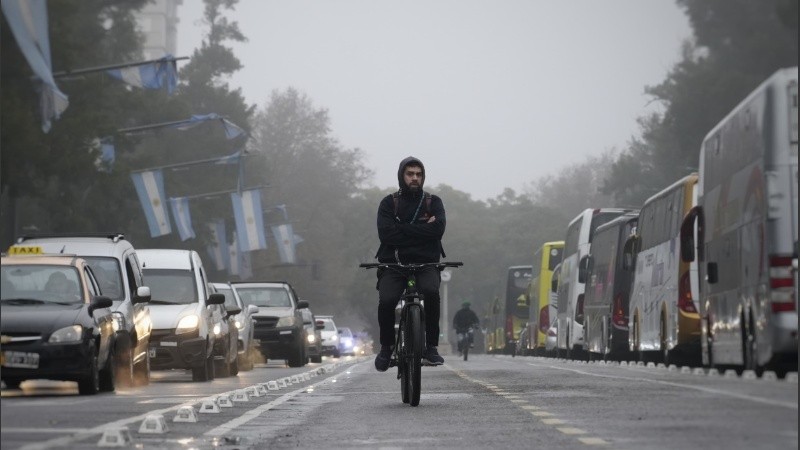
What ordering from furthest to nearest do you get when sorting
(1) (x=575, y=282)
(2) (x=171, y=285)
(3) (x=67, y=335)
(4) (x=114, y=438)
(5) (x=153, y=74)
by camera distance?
1. (5) (x=153, y=74)
2. (1) (x=575, y=282)
3. (2) (x=171, y=285)
4. (3) (x=67, y=335)
5. (4) (x=114, y=438)

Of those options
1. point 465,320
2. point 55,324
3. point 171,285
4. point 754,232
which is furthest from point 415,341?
point 465,320

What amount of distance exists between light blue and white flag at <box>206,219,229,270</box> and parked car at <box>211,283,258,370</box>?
46495mm

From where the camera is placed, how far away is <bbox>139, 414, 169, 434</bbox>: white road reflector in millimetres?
12562

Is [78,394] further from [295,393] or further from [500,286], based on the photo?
[500,286]

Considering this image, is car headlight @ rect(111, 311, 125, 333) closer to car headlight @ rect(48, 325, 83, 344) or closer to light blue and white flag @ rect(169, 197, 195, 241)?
car headlight @ rect(48, 325, 83, 344)

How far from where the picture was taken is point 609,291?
4303 cm

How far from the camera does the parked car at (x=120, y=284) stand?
21531 mm

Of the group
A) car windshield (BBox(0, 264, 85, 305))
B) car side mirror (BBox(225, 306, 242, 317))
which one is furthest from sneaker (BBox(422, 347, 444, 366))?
car side mirror (BBox(225, 306, 242, 317))

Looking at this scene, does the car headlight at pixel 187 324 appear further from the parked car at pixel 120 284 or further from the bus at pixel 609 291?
the bus at pixel 609 291

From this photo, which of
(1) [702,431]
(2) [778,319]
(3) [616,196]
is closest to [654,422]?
(1) [702,431]

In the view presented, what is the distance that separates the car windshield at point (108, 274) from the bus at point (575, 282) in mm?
27945

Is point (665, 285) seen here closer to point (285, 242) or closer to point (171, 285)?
point (171, 285)

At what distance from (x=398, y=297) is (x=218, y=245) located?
6930 centimetres

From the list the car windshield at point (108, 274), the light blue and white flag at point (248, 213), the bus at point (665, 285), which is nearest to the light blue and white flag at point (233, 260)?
the light blue and white flag at point (248, 213)
